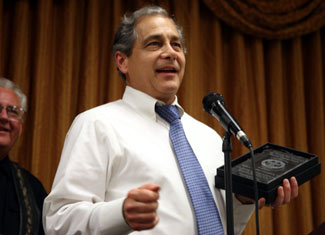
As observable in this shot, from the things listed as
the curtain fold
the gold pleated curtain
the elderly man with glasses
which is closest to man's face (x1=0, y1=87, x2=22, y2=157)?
the elderly man with glasses

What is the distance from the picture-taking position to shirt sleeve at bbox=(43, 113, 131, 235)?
111cm

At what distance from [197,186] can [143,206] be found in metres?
0.47

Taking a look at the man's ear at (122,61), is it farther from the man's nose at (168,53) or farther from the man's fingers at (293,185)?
the man's fingers at (293,185)

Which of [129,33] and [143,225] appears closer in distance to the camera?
[143,225]

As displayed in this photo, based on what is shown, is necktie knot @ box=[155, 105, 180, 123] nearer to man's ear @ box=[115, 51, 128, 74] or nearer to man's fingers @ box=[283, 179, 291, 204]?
man's ear @ box=[115, 51, 128, 74]

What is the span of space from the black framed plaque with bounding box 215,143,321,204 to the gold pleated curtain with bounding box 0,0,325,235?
119 cm

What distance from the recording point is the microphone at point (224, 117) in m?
1.15

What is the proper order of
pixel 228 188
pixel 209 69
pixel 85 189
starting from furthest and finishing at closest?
1. pixel 209 69
2. pixel 85 189
3. pixel 228 188

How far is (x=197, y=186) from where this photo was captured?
4.61ft

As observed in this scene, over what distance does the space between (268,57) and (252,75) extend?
0.20 meters

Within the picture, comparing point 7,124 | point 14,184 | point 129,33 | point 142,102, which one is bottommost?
point 14,184

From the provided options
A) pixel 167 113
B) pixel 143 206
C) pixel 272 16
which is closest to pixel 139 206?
pixel 143 206

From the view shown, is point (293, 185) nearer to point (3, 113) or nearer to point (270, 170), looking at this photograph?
point (270, 170)

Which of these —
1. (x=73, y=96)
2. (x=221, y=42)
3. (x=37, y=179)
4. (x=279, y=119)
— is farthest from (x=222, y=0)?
(x=37, y=179)
